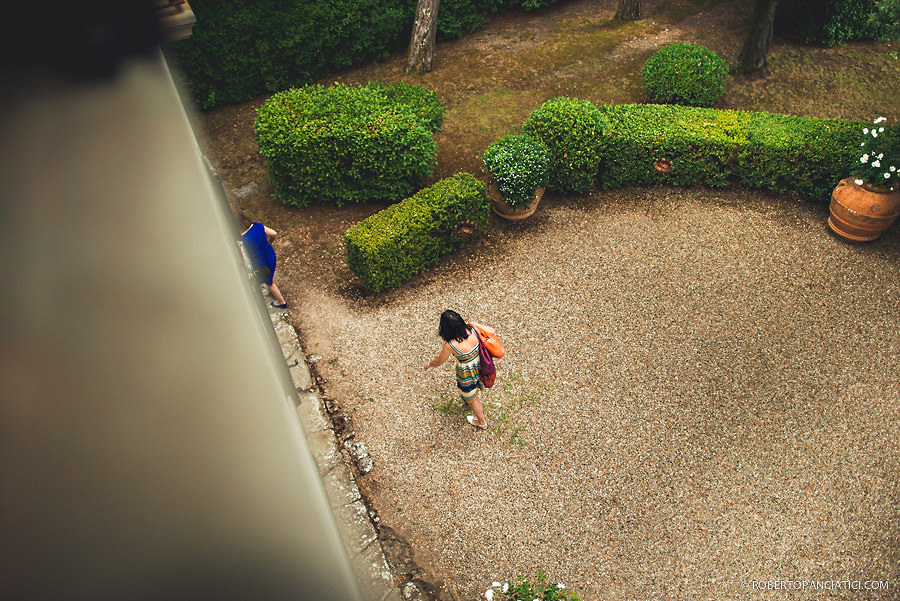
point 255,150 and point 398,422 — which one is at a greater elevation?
point 255,150

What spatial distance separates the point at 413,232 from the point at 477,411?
2635mm

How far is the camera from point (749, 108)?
1045 centimetres

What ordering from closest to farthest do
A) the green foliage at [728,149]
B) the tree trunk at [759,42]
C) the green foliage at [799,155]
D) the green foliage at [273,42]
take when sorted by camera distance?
the green foliage at [799,155] → the green foliage at [728,149] → the tree trunk at [759,42] → the green foliage at [273,42]

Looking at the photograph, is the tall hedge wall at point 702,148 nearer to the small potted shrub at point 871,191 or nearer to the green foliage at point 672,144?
the green foliage at point 672,144

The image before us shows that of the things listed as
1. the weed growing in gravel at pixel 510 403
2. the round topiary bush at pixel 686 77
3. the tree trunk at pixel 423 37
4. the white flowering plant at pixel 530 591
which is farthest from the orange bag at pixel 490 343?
the tree trunk at pixel 423 37

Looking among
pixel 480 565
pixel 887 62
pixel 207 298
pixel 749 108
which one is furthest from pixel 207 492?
pixel 887 62

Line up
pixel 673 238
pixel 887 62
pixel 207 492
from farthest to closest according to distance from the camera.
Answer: pixel 887 62, pixel 673 238, pixel 207 492

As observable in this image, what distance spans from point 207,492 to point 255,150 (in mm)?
10600

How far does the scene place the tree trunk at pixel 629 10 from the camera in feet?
42.5

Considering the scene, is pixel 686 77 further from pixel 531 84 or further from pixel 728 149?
pixel 531 84

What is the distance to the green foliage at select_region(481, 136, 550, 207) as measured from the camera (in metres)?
8.26

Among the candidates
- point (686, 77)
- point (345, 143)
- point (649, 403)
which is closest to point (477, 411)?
point (649, 403)

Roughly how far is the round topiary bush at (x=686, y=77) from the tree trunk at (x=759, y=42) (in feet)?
3.73

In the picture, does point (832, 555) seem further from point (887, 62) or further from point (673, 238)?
point (887, 62)
